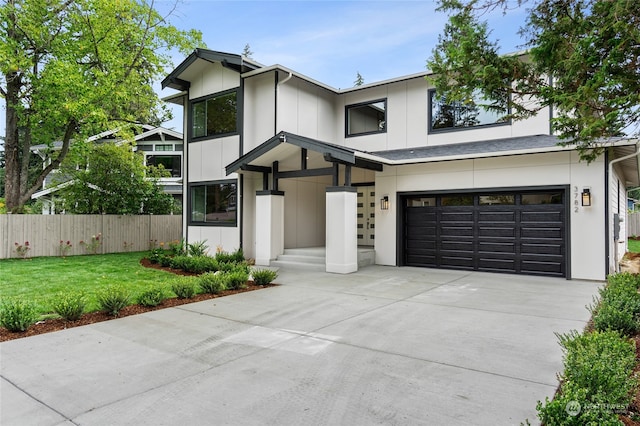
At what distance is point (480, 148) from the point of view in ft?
35.3

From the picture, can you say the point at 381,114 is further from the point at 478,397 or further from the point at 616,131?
the point at 478,397

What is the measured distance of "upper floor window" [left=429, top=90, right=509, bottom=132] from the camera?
1143 cm

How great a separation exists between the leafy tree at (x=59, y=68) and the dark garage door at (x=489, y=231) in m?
12.1

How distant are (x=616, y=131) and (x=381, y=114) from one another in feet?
29.8

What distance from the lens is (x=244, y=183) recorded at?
12914mm

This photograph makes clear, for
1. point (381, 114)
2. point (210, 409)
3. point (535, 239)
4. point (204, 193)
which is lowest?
point (210, 409)

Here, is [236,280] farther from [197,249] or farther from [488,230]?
[488,230]

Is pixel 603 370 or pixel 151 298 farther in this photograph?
pixel 151 298

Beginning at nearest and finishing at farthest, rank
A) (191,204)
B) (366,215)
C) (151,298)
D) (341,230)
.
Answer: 1. (151,298)
2. (341,230)
3. (366,215)
4. (191,204)

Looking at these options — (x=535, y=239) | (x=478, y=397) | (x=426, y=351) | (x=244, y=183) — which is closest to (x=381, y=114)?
(x=244, y=183)

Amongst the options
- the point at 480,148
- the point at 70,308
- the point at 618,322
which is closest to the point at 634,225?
the point at 480,148

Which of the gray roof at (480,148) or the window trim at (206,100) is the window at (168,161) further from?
the gray roof at (480,148)

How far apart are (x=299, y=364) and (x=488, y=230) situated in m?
8.28

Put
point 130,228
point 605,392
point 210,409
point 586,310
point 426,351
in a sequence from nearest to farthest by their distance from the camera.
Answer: point 605,392
point 210,409
point 426,351
point 586,310
point 130,228
